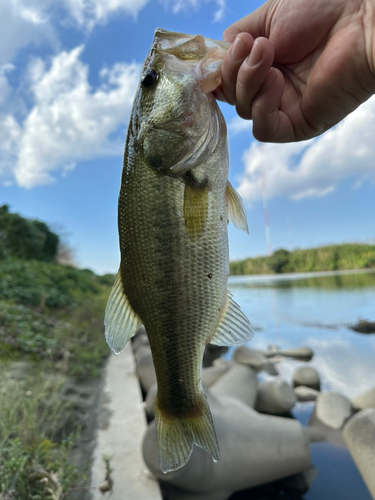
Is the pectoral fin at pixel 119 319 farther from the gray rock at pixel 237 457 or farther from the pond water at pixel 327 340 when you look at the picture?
the gray rock at pixel 237 457

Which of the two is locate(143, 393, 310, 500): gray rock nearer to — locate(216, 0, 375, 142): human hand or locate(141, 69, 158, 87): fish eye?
locate(216, 0, 375, 142): human hand

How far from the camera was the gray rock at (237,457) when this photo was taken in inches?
113

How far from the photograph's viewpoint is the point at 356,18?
54.2 inches

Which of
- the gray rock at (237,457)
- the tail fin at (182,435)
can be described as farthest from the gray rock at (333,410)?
the tail fin at (182,435)

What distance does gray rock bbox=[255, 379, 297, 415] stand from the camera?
5176 mm

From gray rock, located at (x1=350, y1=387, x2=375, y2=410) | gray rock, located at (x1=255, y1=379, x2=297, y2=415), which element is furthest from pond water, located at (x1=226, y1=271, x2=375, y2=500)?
gray rock, located at (x1=350, y1=387, x2=375, y2=410)

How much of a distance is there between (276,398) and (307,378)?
1509 millimetres

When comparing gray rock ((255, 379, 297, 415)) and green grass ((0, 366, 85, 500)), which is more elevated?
green grass ((0, 366, 85, 500))

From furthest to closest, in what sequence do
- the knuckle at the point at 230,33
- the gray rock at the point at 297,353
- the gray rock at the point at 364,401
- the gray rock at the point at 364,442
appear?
the gray rock at the point at 297,353 → the gray rock at the point at 364,401 → the gray rock at the point at 364,442 → the knuckle at the point at 230,33

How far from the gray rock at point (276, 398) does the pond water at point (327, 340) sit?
0.29 m

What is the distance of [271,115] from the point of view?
60.7 inches

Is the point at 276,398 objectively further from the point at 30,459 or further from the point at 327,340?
the point at 327,340

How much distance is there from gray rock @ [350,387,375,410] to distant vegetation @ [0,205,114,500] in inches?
155

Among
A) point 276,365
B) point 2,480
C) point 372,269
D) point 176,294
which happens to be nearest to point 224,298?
point 176,294
